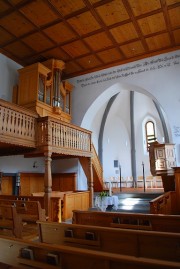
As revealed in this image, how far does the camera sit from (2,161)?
9516mm

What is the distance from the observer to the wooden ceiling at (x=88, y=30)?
7.84m

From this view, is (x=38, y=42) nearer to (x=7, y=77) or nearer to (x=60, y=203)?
(x=7, y=77)

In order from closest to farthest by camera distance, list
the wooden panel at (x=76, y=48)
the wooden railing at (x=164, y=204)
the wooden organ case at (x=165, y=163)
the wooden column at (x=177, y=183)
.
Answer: the wooden railing at (x=164, y=204)
the wooden column at (x=177, y=183)
the wooden organ case at (x=165, y=163)
the wooden panel at (x=76, y=48)

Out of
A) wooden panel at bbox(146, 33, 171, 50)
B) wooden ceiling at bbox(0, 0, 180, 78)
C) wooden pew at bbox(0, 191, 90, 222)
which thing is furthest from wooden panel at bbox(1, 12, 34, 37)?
wooden pew at bbox(0, 191, 90, 222)

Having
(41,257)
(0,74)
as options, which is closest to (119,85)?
(0,74)

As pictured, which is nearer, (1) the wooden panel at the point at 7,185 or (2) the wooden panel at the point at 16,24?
(2) the wooden panel at the point at 16,24

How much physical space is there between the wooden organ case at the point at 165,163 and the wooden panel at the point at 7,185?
584 centimetres

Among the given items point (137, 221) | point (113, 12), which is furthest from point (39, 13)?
point (137, 221)

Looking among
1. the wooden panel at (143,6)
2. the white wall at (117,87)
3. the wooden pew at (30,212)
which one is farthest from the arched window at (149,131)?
the wooden pew at (30,212)

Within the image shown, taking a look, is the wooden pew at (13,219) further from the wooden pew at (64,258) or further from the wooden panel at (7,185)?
the wooden panel at (7,185)

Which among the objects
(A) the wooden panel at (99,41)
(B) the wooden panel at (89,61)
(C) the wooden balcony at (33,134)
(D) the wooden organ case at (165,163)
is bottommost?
(D) the wooden organ case at (165,163)

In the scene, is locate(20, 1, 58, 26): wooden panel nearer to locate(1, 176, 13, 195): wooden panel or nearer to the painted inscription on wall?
the painted inscription on wall

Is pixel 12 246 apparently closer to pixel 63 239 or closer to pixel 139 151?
pixel 63 239

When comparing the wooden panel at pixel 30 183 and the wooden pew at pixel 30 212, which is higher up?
the wooden panel at pixel 30 183
